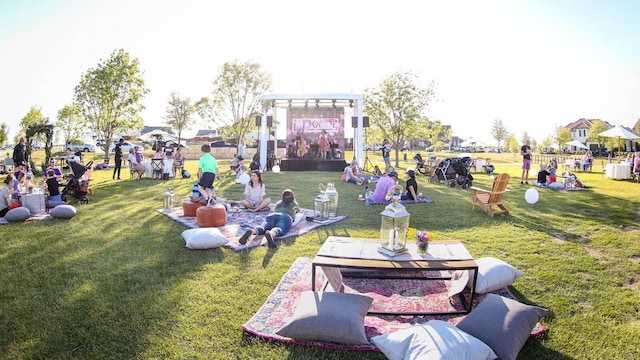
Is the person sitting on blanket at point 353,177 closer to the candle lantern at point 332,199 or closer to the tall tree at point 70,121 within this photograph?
the candle lantern at point 332,199

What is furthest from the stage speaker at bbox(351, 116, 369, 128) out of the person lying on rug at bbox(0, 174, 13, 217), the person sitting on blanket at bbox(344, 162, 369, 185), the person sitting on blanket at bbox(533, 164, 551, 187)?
the person lying on rug at bbox(0, 174, 13, 217)

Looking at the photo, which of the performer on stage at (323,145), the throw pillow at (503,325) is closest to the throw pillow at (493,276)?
the throw pillow at (503,325)

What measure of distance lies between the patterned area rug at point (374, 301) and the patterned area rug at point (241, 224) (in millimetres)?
1182

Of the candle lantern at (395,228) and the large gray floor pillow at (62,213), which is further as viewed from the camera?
the large gray floor pillow at (62,213)

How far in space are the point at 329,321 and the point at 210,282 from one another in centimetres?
186

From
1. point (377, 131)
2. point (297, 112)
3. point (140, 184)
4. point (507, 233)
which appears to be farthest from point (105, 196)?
point (377, 131)

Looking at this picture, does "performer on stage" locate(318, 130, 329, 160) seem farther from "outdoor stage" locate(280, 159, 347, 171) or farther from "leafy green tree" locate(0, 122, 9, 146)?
"leafy green tree" locate(0, 122, 9, 146)

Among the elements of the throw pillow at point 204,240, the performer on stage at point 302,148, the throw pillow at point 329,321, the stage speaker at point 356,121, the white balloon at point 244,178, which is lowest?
the throw pillow at point 329,321

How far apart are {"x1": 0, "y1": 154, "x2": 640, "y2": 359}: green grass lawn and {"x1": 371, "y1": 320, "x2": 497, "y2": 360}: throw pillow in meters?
0.25

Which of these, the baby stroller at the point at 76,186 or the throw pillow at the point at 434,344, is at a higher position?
the baby stroller at the point at 76,186

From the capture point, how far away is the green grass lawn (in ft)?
10.2

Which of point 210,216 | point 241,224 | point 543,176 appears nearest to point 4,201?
point 210,216

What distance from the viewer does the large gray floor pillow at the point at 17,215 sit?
23.7 feet

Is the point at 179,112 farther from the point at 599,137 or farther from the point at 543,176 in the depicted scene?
the point at 599,137
